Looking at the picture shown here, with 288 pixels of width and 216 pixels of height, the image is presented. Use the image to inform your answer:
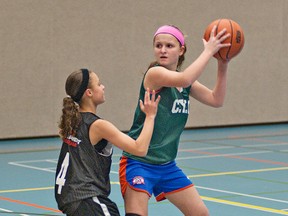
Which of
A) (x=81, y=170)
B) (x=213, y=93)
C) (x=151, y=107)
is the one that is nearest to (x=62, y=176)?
(x=81, y=170)

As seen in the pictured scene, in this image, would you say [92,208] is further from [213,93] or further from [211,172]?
[211,172]

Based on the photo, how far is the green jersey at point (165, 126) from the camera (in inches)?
210

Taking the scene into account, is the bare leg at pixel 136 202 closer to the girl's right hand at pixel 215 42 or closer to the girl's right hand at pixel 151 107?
the girl's right hand at pixel 151 107

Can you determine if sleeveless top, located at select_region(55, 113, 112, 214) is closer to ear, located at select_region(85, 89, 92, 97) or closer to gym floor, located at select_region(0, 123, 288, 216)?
ear, located at select_region(85, 89, 92, 97)

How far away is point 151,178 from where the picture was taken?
210 inches

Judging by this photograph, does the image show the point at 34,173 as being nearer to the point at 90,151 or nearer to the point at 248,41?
the point at 90,151

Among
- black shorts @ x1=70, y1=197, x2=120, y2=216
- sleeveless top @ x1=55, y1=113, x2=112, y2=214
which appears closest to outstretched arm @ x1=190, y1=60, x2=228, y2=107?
sleeveless top @ x1=55, y1=113, x2=112, y2=214

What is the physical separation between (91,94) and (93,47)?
9.43 m

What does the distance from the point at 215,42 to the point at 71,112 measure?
3.71 ft

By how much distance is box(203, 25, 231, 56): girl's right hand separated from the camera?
5191 millimetres

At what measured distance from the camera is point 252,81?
53.7 feet

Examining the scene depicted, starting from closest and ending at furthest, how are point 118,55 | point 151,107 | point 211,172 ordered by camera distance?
point 151,107
point 211,172
point 118,55

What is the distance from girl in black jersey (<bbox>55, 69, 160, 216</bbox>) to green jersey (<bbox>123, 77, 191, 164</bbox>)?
494 millimetres

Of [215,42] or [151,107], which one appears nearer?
[151,107]
